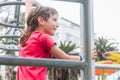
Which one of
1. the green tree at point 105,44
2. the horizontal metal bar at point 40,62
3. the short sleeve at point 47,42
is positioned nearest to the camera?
the horizontal metal bar at point 40,62

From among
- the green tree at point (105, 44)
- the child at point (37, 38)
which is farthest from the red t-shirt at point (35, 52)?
the green tree at point (105, 44)

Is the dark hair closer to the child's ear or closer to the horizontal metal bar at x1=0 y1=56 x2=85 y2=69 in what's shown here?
the child's ear

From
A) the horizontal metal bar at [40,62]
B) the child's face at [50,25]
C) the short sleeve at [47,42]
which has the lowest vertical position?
the horizontal metal bar at [40,62]

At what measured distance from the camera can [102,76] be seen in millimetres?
2611

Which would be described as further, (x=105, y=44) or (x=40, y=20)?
(x=105, y=44)

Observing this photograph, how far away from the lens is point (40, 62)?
753 millimetres

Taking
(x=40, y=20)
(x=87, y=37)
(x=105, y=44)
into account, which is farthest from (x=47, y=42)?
(x=105, y=44)

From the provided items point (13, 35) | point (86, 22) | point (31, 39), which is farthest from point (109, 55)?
point (86, 22)

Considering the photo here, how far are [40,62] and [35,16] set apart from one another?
0.67 metres

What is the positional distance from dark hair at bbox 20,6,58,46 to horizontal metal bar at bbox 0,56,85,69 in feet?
2.00

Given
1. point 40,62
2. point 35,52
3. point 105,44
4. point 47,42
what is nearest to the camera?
point 40,62

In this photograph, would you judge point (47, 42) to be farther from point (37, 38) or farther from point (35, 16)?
point (35, 16)

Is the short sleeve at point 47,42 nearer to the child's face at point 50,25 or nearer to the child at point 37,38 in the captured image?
the child at point 37,38

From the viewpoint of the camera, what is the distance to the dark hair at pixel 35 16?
54.3 inches
